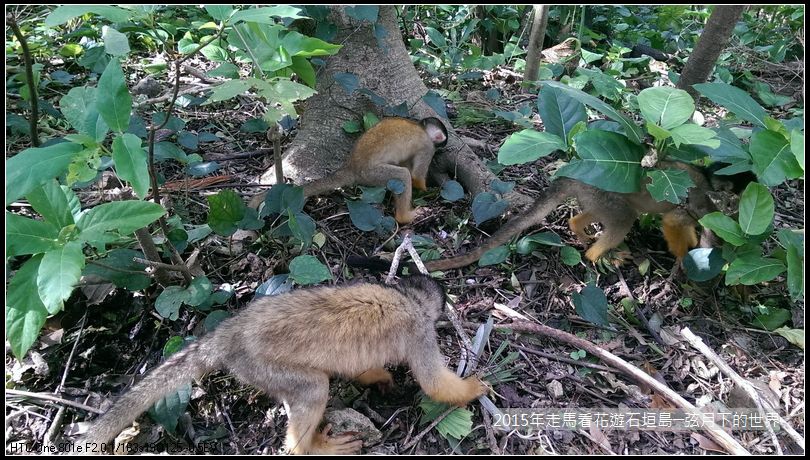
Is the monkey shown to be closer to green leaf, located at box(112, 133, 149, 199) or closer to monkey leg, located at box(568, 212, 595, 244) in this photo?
monkey leg, located at box(568, 212, 595, 244)

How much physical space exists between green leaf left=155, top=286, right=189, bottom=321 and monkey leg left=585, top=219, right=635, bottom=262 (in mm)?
2383

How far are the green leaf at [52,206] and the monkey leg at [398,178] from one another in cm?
211

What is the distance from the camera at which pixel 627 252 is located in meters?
3.33

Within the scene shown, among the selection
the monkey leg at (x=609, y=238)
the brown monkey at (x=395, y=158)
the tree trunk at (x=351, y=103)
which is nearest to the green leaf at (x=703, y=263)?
the monkey leg at (x=609, y=238)

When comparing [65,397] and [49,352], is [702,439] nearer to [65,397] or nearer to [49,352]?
[65,397]

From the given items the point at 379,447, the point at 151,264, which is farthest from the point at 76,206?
the point at 379,447

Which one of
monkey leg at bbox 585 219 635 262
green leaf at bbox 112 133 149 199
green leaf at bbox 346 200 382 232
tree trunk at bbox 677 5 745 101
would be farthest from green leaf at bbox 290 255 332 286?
tree trunk at bbox 677 5 745 101

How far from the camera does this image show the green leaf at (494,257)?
121 inches

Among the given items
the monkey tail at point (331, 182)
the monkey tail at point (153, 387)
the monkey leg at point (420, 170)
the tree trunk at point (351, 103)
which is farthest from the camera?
the monkey leg at point (420, 170)

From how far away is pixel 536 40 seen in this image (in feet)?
15.2

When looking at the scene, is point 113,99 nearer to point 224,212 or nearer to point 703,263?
point 224,212

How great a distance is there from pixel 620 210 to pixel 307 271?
199cm

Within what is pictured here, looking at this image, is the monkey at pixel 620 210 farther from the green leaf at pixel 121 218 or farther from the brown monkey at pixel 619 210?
the green leaf at pixel 121 218

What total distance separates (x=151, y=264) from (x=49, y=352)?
0.72 metres
